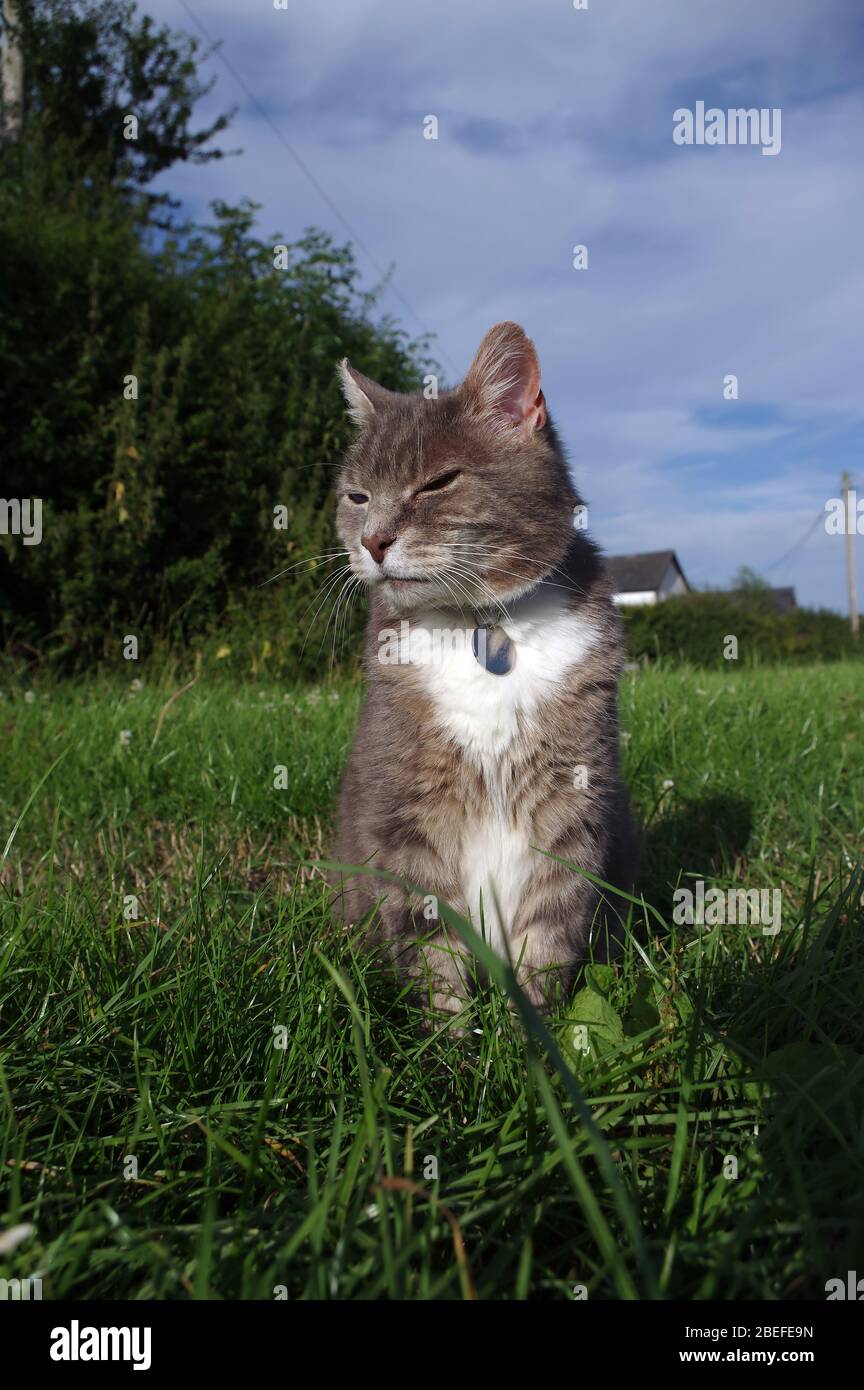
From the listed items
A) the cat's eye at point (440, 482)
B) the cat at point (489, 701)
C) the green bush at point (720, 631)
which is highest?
the green bush at point (720, 631)

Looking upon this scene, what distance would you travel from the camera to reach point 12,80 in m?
10.4

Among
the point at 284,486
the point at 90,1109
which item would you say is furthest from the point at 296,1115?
the point at 284,486

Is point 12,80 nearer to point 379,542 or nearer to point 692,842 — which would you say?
point 379,542

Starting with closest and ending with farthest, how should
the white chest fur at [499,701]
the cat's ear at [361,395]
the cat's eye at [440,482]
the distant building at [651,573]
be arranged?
the white chest fur at [499,701]
the cat's eye at [440,482]
the cat's ear at [361,395]
the distant building at [651,573]

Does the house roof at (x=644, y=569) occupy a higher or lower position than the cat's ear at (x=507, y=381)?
higher

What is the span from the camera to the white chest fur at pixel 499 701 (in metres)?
2.16

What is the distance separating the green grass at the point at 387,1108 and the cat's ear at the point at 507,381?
146 centimetres

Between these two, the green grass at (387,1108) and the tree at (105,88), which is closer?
the green grass at (387,1108)

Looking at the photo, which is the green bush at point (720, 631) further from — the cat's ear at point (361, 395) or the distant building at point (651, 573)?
the distant building at point (651, 573)

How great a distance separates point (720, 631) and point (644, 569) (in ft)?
82.7

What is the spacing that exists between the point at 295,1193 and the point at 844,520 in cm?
339

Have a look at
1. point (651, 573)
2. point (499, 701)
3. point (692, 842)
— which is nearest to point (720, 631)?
point (692, 842)

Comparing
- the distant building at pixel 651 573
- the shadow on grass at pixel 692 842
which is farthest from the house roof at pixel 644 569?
the shadow on grass at pixel 692 842
